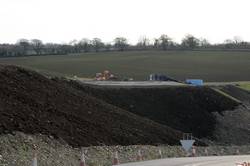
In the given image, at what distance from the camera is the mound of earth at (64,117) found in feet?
84.1

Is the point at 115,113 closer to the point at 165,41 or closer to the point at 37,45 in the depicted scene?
the point at 37,45

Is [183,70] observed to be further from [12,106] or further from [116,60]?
[12,106]

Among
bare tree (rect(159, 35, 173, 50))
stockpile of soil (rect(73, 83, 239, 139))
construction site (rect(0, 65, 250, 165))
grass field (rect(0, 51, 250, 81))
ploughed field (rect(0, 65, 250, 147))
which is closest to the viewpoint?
construction site (rect(0, 65, 250, 165))

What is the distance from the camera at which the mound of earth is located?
84.1 feet

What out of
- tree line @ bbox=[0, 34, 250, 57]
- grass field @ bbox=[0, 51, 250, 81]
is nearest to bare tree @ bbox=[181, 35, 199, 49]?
tree line @ bbox=[0, 34, 250, 57]

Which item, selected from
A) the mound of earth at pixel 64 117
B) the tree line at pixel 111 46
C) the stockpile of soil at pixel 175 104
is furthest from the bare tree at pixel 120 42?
the mound of earth at pixel 64 117

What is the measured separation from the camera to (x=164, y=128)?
36.6m

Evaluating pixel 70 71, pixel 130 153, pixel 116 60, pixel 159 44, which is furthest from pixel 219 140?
pixel 159 44

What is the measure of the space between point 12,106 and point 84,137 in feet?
11.7

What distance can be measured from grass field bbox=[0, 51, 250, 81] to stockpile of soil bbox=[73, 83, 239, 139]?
30.5 m

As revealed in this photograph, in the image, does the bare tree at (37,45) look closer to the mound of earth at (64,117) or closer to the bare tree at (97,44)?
the bare tree at (97,44)

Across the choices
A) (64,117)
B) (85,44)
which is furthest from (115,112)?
(85,44)

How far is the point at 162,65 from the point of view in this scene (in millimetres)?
98125

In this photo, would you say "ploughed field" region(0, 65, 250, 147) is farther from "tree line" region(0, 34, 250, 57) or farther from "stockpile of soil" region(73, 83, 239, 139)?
"tree line" region(0, 34, 250, 57)
